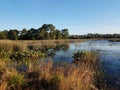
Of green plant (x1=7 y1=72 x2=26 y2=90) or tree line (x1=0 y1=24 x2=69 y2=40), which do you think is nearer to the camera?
green plant (x1=7 y1=72 x2=26 y2=90)

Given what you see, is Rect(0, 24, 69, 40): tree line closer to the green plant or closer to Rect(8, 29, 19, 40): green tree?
Rect(8, 29, 19, 40): green tree

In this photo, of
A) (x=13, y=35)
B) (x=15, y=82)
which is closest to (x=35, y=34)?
(x=13, y=35)

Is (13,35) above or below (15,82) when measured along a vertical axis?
above

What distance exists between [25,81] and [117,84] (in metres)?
3.73

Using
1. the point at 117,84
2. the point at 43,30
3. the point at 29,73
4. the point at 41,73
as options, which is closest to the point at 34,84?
the point at 41,73

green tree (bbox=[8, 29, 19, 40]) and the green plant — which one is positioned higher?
green tree (bbox=[8, 29, 19, 40])

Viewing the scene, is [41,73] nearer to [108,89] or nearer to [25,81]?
[25,81]

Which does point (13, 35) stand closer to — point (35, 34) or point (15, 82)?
point (35, 34)

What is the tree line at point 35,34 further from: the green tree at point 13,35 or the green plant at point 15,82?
the green plant at point 15,82

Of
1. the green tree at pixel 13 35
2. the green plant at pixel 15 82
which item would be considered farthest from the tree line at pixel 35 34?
the green plant at pixel 15 82

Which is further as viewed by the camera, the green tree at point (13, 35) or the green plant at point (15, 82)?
the green tree at point (13, 35)

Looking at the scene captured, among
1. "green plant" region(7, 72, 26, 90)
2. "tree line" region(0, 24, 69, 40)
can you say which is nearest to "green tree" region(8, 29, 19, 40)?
"tree line" region(0, 24, 69, 40)

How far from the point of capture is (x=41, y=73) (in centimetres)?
768

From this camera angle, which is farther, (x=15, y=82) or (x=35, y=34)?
(x=35, y=34)
